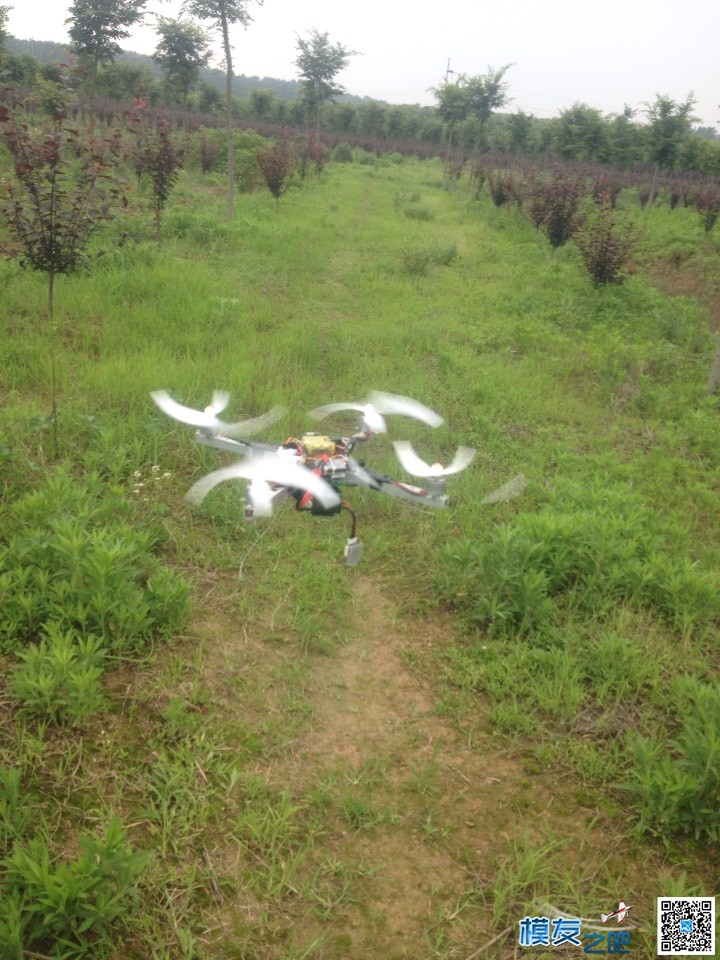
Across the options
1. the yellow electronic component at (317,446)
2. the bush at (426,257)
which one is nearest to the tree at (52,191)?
the yellow electronic component at (317,446)

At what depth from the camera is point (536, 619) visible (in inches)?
112

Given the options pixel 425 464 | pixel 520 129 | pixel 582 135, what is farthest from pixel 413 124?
pixel 425 464

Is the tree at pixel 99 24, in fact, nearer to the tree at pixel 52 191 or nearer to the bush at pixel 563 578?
the tree at pixel 52 191

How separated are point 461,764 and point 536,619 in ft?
2.82

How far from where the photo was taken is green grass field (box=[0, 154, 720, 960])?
70.3 inches

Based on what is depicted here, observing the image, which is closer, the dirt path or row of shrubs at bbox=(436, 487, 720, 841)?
the dirt path

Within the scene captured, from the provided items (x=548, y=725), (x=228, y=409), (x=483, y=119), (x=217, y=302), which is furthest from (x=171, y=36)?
(x=548, y=725)

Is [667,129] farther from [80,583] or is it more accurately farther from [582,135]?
[80,583]

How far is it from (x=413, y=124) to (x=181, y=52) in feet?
92.8

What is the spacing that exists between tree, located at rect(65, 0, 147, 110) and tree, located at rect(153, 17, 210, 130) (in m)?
4.75

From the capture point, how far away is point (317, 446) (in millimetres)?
3014

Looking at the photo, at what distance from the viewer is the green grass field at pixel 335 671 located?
70.3 inches

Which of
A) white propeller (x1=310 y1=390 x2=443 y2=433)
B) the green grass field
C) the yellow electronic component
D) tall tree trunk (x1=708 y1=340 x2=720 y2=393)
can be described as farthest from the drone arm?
tall tree trunk (x1=708 y1=340 x2=720 y2=393)

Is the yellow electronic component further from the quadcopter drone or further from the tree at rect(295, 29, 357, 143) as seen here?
the tree at rect(295, 29, 357, 143)
